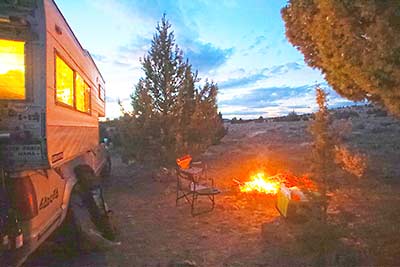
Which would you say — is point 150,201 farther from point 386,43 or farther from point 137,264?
point 386,43

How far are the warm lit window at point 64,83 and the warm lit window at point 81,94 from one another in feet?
1.47

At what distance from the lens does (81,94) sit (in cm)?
645

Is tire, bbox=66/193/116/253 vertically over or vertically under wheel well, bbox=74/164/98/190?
under

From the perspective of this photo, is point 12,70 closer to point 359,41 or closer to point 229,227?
point 359,41

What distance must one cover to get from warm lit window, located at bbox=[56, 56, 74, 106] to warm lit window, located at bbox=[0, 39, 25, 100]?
61 cm

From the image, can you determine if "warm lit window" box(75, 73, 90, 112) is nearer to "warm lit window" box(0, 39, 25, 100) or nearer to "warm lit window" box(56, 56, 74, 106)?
"warm lit window" box(56, 56, 74, 106)

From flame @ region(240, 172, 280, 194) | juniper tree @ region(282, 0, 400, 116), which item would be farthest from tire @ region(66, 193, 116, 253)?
flame @ region(240, 172, 280, 194)

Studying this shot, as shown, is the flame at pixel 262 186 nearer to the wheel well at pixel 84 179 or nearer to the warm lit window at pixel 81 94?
the warm lit window at pixel 81 94

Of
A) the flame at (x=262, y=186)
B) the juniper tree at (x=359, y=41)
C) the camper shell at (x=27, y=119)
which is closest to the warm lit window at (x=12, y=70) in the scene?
the camper shell at (x=27, y=119)

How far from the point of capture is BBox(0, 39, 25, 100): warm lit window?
146 inches

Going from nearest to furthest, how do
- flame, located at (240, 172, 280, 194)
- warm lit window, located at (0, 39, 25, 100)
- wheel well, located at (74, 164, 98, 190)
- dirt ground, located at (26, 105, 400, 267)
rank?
warm lit window, located at (0, 39, 25, 100), dirt ground, located at (26, 105, 400, 267), wheel well, located at (74, 164, 98, 190), flame, located at (240, 172, 280, 194)

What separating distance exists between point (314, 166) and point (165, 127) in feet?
24.4

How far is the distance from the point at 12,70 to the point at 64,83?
1094mm

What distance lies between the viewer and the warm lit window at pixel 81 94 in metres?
5.93
